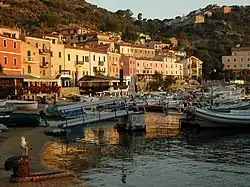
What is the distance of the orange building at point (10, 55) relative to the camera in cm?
6032

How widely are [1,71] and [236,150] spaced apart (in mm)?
40676

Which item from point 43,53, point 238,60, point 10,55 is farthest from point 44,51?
point 238,60

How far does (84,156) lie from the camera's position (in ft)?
77.4

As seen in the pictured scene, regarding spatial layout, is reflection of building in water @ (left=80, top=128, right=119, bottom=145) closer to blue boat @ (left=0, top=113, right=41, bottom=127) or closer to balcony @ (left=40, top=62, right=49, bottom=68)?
blue boat @ (left=0, top=113, right=41, bottom=127)

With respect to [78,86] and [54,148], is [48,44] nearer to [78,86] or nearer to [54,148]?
[78,86]

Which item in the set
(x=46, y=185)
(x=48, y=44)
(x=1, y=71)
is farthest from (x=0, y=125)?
(x=48, y=44)

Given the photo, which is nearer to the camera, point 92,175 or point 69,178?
point 69,178

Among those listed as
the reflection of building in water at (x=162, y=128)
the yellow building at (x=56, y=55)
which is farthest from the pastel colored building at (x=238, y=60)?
the reflection of building in water at (x=162, y=128)

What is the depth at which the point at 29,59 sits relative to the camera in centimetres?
6781

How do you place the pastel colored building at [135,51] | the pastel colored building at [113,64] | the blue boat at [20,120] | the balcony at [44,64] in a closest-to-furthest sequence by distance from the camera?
1. the blue boat at [20,120]
2. the balcony at [44,64]
3. the pastel colored building at [113,64]
4. the pastel colored building at [135,51]

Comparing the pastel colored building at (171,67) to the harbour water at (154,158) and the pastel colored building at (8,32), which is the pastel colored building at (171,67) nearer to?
the pastel colored building at (8,32)

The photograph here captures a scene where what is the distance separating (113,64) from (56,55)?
2173 cm

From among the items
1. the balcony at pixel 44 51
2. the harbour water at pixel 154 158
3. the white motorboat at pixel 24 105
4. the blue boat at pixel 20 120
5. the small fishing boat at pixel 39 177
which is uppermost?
the balcony at pixel 44 51

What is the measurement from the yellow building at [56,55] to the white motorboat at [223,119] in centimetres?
4087
